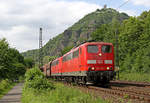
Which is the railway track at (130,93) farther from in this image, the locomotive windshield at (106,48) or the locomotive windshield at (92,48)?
the locomotive windshield at (106,48)

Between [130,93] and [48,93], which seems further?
[48,93]

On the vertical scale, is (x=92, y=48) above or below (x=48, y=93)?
above

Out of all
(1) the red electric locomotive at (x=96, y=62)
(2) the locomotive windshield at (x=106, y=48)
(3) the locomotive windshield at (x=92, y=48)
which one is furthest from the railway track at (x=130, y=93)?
(2) the locomotive windshield at (x=106, y=48)

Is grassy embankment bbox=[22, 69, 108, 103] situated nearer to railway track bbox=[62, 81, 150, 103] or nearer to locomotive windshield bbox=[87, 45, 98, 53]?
railway track bbox=[62, 81, 150, 103]

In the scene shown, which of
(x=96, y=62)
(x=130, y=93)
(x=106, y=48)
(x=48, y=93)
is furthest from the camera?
(x=106, y=48)

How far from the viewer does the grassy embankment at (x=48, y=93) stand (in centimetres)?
1058

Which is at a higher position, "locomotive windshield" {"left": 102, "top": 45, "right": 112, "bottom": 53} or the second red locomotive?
"locomotive windshield" {"left": 102, "top": 45, "right": 112, "bottom": 53}

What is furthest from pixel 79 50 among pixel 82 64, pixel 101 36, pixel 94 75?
pixel 101 36

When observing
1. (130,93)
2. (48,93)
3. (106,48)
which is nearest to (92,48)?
(106,48)

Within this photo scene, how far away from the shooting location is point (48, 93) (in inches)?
552

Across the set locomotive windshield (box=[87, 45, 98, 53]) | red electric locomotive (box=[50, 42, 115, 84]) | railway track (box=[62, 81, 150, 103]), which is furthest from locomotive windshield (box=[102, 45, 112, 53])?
railway track (box=[62, 81, 150, 103])

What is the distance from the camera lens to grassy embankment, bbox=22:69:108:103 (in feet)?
34.7

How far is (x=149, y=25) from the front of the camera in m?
58.3

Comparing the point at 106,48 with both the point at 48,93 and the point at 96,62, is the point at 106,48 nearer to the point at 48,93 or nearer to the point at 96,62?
the point at 96,62
